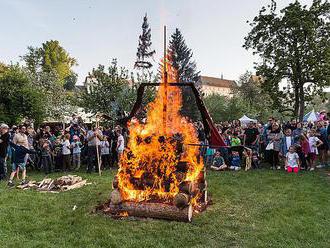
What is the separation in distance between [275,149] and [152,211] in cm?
890

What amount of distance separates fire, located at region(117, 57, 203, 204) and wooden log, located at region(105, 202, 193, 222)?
0.26 meters

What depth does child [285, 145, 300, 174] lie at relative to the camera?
13.9 meters

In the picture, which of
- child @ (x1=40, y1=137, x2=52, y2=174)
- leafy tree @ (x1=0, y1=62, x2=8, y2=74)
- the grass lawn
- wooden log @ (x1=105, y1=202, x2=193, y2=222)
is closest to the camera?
the grass lawn

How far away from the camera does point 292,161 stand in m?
14.0

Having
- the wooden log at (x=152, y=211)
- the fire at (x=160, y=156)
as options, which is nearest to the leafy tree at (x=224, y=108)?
the fire at (x=160, y=156)

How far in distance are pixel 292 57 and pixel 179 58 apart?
3101cm

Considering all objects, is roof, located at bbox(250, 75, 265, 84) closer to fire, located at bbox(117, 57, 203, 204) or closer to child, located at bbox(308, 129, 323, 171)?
child, located at bbox(308, 129, 323, 171)

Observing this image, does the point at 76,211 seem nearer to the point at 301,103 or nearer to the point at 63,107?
the point at 301,103

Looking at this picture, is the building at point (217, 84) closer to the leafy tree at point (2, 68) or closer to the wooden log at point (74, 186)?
Result: the leafy tree at point (2, 68)

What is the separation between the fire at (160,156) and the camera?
8.27 m

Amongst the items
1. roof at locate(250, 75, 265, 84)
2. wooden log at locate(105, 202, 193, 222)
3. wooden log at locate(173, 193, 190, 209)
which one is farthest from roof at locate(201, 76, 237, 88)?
wooden log at locate(173, 193, 190, 209)

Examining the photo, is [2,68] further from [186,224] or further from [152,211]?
[186,224]

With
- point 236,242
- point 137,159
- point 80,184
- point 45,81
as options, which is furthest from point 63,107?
point 236,242

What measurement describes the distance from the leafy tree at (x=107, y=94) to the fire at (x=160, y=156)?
1848 centimetres
